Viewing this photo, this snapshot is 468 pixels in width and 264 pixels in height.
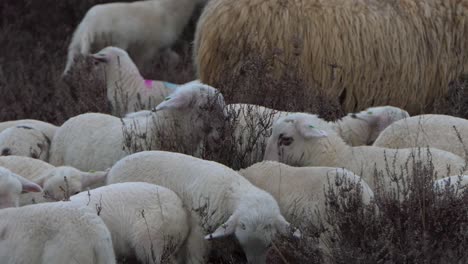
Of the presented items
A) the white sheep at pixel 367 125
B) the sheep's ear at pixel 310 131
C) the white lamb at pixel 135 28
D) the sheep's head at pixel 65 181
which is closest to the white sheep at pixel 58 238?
the sheep's head at pixel 65 181

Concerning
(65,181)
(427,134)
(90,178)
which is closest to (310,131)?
(427,134)

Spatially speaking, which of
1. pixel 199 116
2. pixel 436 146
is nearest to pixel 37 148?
pixel 199 116

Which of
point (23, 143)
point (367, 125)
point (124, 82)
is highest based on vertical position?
point (367, 125)

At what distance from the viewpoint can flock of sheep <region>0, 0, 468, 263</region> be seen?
16.2ft

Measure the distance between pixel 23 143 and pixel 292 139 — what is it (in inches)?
63.1

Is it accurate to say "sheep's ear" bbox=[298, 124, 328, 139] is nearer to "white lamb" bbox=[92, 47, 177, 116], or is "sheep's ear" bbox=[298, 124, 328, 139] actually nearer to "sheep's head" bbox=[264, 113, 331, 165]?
"sheep's head" bbox=[264, 113, 331, 165]

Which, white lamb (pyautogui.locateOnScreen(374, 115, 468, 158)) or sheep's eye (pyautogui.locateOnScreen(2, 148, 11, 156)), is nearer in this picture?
white lamb (pyautogui.locateOnScreen(374, 115, 468, 158))

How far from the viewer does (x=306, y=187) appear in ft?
18.6

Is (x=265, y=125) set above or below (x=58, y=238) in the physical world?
below

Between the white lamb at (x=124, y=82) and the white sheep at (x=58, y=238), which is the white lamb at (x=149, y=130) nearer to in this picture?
the white lamb at (x=124, y=82)

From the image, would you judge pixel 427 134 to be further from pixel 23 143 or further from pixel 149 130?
pixel 23 143

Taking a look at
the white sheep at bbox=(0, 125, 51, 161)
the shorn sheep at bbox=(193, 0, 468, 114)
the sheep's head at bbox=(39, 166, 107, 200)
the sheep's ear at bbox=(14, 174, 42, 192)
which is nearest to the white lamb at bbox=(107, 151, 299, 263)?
the sheep's head at bbox=(39, 166, 107, 200)

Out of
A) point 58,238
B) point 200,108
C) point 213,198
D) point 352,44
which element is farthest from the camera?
point 352,44

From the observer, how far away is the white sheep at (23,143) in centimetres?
689
